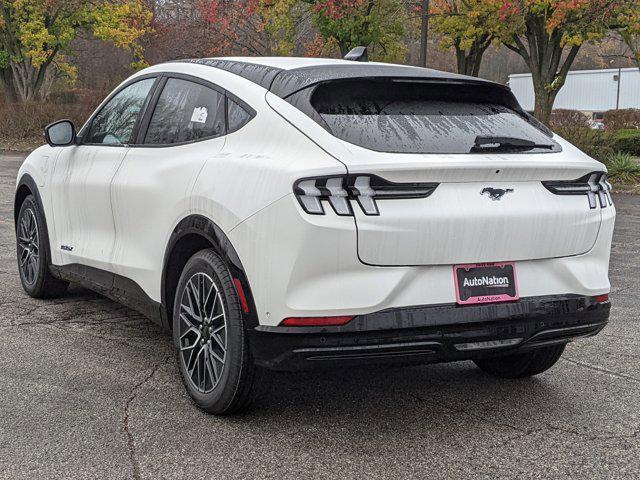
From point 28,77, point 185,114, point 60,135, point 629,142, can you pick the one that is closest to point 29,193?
point 60,135

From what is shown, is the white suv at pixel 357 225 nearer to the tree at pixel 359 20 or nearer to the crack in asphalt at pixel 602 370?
the crack in asphalt at pixel 602 370

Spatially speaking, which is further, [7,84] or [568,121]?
[7,84]

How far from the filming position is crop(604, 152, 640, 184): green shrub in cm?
1934

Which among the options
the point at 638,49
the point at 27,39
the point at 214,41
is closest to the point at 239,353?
the point at 638,49

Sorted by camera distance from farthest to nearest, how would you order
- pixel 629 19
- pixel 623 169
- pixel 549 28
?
pixel 549 28 < pixel 629 19 < pixel 623 169

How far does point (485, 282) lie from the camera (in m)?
3.83

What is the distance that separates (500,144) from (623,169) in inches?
658

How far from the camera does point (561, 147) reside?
426 centimetres

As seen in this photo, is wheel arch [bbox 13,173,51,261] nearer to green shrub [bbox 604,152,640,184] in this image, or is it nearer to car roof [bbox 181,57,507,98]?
car roof [bbox 181,57,507,98]

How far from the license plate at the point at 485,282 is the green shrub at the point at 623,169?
16427 mm

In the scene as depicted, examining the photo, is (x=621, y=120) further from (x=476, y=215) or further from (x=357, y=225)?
(x=357, y=225)

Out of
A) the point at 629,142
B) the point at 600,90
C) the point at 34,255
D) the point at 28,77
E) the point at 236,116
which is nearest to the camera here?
the point at 236,116

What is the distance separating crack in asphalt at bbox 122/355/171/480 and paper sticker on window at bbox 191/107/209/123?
54.7 inches

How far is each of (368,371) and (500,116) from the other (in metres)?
1.61
